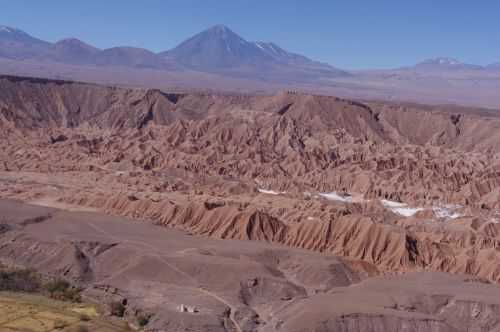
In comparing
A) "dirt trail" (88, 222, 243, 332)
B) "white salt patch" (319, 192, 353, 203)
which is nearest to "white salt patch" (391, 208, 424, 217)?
"white salt patch" (319, 192, 353, 203)

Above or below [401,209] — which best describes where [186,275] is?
above

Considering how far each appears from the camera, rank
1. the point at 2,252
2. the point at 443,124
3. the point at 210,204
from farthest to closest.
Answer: the point at 443,124 → the point at 210,204 → the point at 2,252

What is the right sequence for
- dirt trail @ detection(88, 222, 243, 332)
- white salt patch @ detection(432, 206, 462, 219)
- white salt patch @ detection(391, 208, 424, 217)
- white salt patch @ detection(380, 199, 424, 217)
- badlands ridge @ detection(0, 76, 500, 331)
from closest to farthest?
dirt trail @ detection(88, 222, 243, 332), badlands ridge @ detection(0, 76, 500, 331), white salt patch @ detection(432, 206, 462, 219), white salt patch @ detection(391, 208, 424, 217), white salt patch @ detection(380, 199, 424, 217)

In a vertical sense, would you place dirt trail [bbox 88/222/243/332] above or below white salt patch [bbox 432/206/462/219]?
above

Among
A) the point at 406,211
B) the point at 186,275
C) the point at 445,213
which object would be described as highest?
the point at 186,275

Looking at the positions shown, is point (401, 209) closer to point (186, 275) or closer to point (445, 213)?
point (445, 213)

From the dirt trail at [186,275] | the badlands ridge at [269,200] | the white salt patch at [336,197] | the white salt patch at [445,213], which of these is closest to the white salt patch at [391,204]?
the badlands ridge at [269,200]

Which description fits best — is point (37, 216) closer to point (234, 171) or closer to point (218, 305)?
point (218, 305)

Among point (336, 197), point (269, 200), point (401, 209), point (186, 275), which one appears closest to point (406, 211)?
point (401, 209)

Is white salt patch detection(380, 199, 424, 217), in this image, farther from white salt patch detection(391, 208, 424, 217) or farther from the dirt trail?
the dirt trail

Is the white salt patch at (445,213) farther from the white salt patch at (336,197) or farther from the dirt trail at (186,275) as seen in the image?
the dirt trail at (186,275)

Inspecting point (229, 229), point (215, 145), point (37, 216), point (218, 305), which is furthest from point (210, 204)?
point (215, 145)
